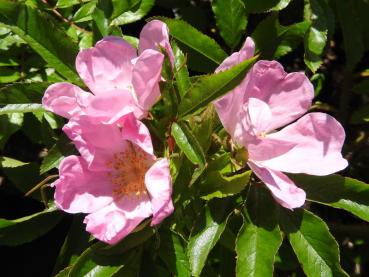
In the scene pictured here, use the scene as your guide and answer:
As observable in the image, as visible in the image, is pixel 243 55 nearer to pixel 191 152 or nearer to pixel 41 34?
pixel 191 152

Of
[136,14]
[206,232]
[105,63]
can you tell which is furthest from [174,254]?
[136,14]

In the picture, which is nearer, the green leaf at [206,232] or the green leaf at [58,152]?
the green leaf at [206,232]

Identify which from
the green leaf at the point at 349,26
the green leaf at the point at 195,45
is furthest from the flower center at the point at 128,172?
the green leaf at the point at 349,26

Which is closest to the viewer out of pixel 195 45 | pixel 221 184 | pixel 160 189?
pixel 160 189

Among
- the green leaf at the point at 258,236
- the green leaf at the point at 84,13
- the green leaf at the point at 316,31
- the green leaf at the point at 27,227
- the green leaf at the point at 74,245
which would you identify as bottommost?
the green leaf at the point at 74,245

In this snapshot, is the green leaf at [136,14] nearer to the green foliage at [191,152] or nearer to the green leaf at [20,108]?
the green foliage at [191,152]

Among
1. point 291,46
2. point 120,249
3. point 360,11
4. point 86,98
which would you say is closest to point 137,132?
point 86,98

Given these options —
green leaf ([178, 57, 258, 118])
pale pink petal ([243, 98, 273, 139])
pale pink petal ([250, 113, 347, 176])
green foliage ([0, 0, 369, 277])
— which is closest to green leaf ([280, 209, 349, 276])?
green foliage ([0, 0, 369, 277])

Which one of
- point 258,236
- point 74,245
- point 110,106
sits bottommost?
point 74,245
